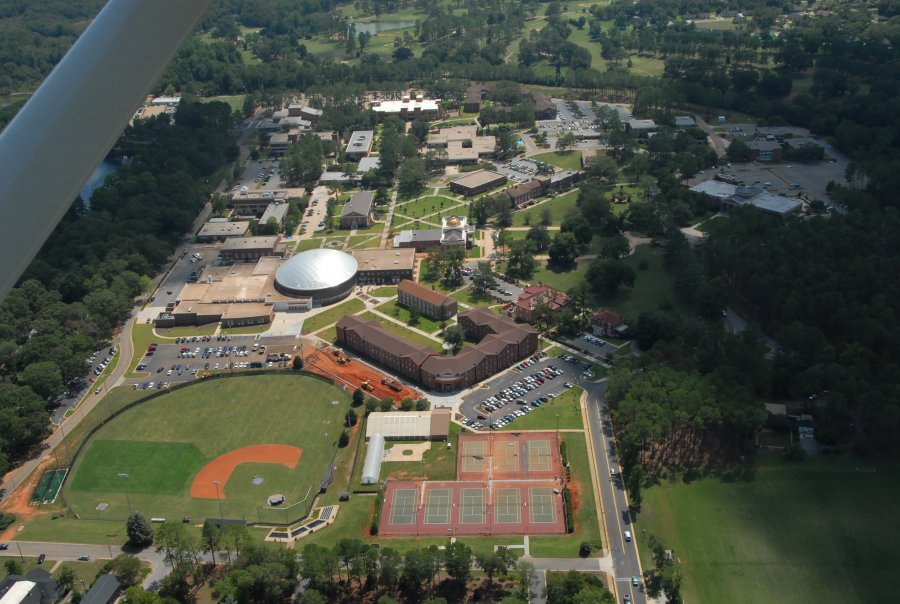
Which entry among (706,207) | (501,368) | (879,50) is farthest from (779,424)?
(879,50)

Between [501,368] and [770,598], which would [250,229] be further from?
[770,598]

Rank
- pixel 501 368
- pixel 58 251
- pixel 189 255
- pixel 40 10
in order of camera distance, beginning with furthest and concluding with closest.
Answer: pixel 40 10 → pixel 189 255 → pixel 58 251 → pixel 501 368

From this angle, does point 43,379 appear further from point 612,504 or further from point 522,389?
point 612,504

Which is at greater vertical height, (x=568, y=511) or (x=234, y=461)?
(x=568, y=511)

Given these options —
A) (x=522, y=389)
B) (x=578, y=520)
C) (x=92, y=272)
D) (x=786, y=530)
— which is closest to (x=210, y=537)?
(x=578, y=520)

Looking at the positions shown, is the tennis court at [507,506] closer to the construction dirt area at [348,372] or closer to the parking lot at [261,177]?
the construction dirt area at [348,372]

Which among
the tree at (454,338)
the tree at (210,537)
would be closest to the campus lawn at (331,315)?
the tree at (454,338)
